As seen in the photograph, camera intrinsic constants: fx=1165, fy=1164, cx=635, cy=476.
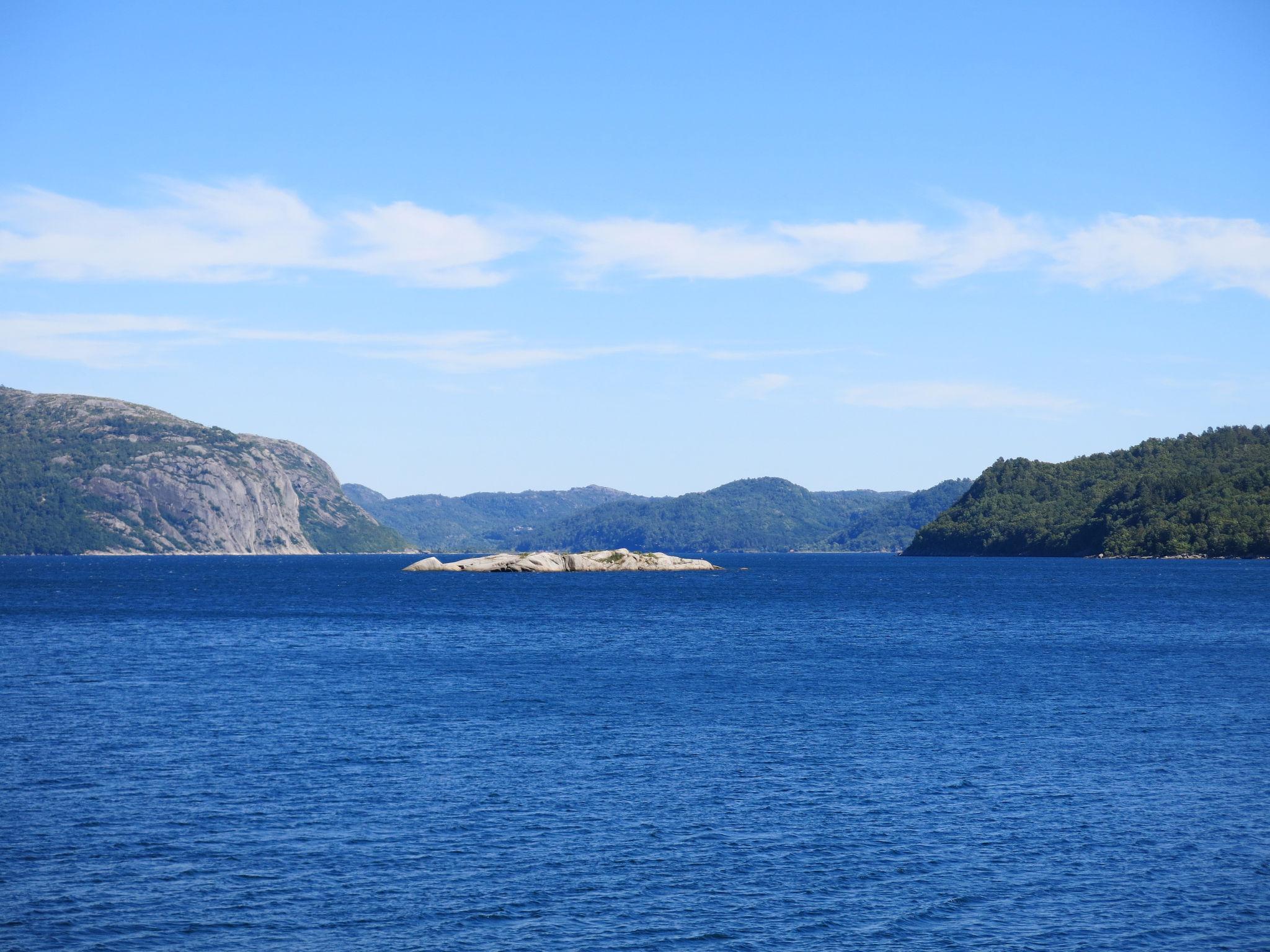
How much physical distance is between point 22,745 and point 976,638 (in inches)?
3223

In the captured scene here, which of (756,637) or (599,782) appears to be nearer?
(599,782)

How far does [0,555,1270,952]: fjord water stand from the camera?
28984mm

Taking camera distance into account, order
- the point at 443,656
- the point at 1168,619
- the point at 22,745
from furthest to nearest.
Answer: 1. the point at 1168,619
2. the point at 443,656
3. the point at 22,745

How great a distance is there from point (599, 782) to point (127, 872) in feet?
55.6

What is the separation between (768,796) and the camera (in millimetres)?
41344

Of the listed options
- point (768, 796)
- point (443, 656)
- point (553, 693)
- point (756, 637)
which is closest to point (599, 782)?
point (768, 796)

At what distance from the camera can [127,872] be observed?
3222cm

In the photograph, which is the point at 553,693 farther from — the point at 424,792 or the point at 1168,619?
the point at 1168,619

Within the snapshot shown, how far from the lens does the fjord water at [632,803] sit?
1141 inches

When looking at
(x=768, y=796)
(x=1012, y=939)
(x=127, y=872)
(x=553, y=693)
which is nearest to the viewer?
(x=1012, y=939)

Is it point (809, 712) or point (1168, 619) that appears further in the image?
point (1168, 619)

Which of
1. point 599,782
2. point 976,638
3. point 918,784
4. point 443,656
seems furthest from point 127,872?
point 976,638

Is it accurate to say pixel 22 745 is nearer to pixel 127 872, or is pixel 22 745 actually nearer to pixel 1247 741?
pixel 127 872

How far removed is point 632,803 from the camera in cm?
4022
